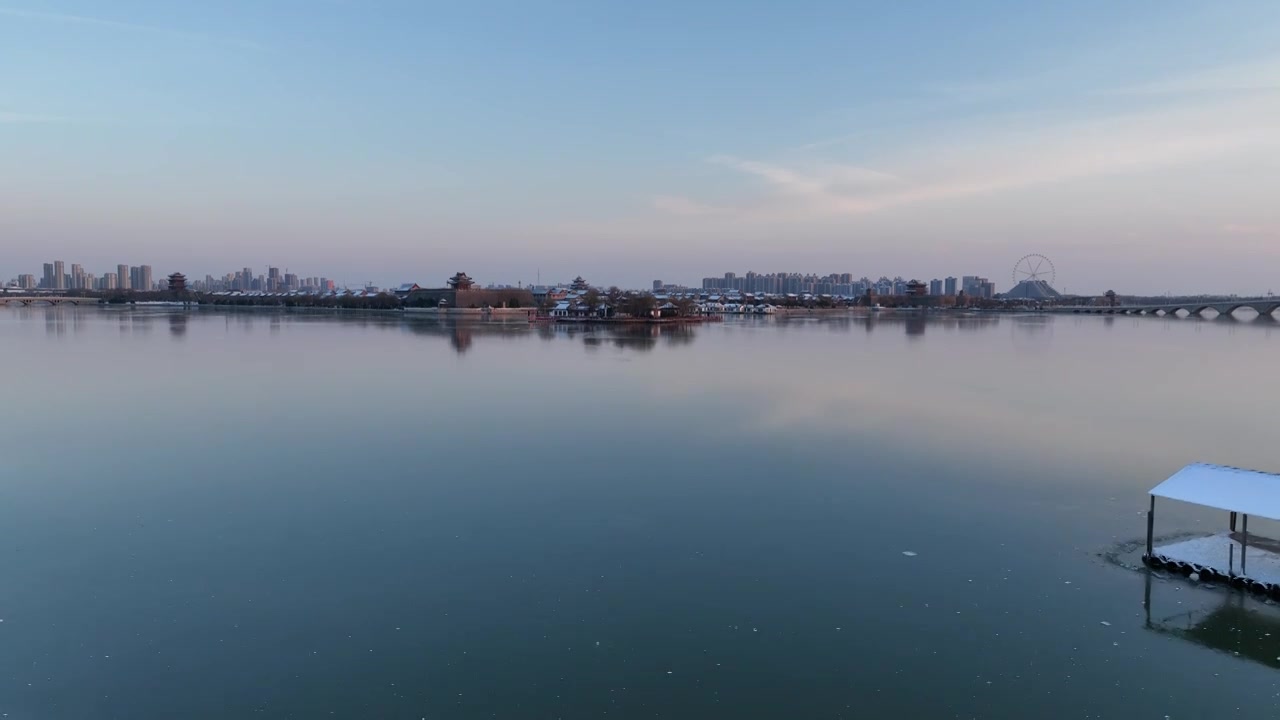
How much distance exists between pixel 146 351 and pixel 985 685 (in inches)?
814

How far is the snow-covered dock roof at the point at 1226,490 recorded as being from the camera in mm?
4355

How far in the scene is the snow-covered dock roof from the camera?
4355 mm

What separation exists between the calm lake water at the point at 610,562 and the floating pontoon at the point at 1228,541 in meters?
0.22

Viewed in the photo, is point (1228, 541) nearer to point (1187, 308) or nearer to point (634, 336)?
point (634, 336)

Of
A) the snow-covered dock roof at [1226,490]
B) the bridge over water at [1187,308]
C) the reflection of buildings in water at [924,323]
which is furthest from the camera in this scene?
the bridge over water at [1187,308]

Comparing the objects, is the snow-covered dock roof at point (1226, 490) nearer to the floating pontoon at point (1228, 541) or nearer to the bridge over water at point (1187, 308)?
the floating pontoon at point (1228, 541)

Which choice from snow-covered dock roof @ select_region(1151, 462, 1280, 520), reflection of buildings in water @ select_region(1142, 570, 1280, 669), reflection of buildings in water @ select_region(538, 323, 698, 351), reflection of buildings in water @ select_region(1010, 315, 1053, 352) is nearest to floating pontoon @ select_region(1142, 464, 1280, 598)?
snow-covered dock roof @ select_region(1151, 462, 1280, 520)

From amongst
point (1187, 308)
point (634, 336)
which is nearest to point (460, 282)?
Answer: point (634, 336)

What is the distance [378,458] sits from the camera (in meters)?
7.50

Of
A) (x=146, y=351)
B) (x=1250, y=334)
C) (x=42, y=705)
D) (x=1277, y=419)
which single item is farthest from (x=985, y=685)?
(x=1250, y=334)

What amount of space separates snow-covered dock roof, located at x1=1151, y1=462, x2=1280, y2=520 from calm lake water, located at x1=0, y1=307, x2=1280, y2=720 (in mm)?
500

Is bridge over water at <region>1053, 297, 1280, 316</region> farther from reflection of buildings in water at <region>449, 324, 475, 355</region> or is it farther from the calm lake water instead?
the calm lake water

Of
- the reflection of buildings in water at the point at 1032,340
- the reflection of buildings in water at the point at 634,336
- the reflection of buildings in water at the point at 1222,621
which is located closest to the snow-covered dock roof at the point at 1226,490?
the reflection of buildings in water at the point at 1222,621

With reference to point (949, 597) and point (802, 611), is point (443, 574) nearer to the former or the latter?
point (802, 611)
